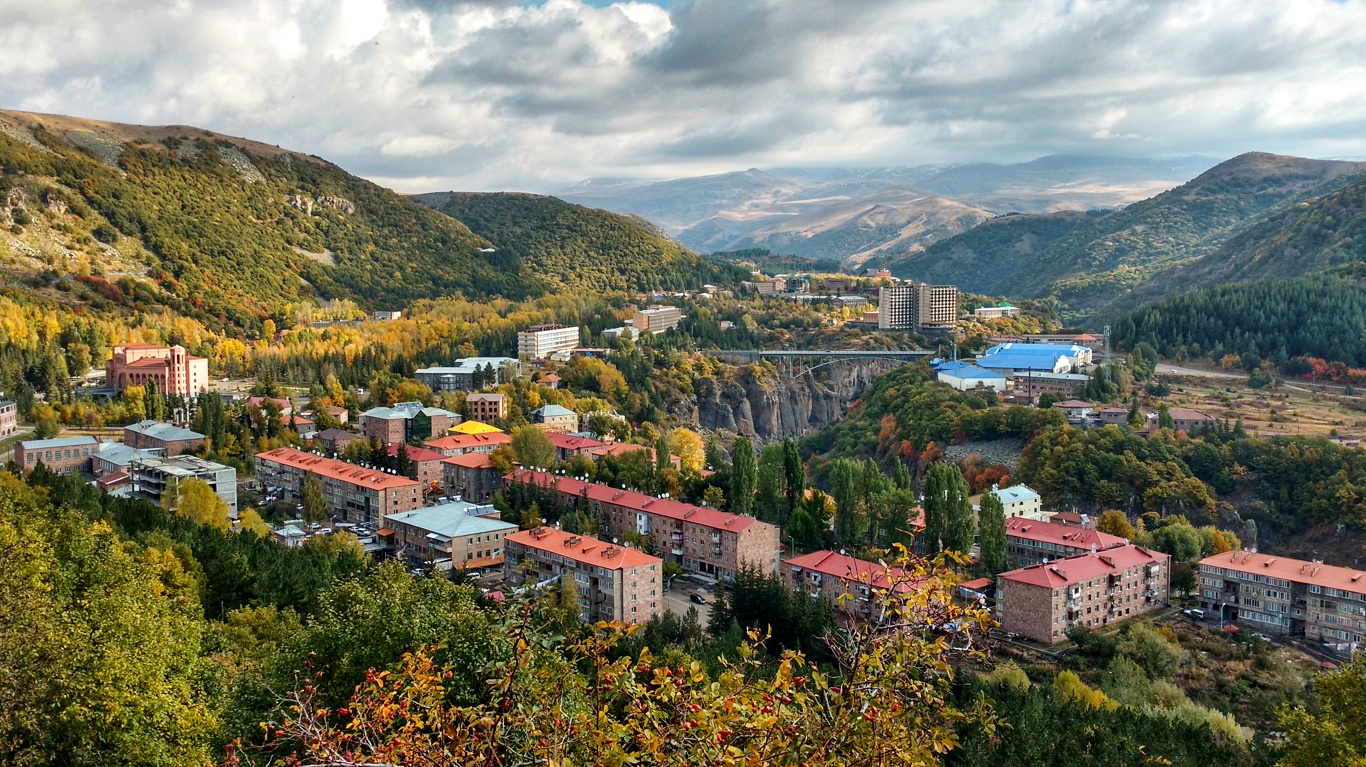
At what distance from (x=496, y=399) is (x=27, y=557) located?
112 ft

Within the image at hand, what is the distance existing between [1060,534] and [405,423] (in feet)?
87.4

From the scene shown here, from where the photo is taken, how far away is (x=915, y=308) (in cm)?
8544

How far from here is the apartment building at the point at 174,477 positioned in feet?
107

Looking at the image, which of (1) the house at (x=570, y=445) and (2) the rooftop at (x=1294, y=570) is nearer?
(2) the rooftop at (x=1294, y=570)

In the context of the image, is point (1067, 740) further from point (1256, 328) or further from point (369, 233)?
point (369, 233)

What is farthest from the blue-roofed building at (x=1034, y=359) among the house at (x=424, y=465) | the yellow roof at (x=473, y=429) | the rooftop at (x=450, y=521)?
the rooftop at (x=450, y=521)

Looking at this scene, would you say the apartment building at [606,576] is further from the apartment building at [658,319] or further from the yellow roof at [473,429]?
the apartment building at [658,319]

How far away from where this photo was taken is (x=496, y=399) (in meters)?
49.1

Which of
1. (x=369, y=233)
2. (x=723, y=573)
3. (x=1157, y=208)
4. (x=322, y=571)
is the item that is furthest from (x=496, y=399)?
(x=1157, y=208)

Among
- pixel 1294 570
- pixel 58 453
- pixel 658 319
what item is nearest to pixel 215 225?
pixel 658 319

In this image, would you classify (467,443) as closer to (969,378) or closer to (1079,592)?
(1079,592)

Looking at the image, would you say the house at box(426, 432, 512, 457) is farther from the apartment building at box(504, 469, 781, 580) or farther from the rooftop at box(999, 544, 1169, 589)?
the rooftop at box(999, 544, 1169, 589)

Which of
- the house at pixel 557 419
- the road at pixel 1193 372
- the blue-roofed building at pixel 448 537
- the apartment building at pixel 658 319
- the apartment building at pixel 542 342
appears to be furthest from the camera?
the apartment building at pixel 658 319

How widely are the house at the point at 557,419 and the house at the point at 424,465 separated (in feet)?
27.5
